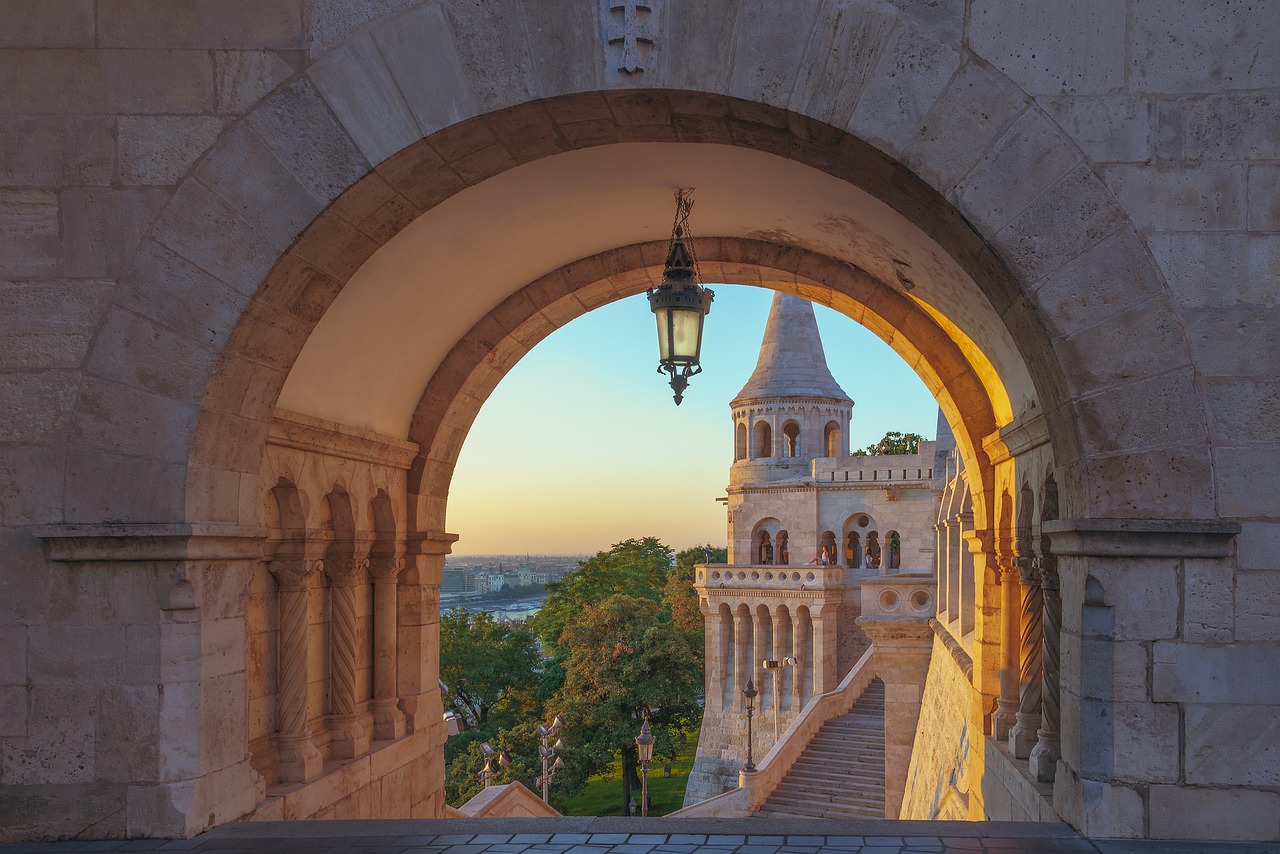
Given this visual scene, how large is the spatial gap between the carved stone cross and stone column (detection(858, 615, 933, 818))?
15006 millimetres

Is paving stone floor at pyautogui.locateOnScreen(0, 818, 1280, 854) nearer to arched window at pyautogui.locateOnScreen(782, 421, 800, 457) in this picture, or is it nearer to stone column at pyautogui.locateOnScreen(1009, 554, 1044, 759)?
stone column at pyautogui.locateOnScreen(1009, 554, 1044, 759)

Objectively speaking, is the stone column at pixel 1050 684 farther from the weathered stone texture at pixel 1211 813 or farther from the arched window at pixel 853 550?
the arched window at pixel 853 550

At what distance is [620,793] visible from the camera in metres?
34.8

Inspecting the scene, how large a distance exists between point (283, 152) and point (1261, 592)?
4060 millimetres

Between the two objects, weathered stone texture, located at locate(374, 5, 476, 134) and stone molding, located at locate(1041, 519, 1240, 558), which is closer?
stone molding, located at locate(1041, 519, 1240, 558)

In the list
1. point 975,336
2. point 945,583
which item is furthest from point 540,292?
point 945,583

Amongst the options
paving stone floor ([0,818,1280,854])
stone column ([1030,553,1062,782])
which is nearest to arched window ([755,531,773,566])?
stone column ([1030,553,1062,782])

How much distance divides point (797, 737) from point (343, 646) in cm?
1899

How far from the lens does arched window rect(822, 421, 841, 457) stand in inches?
1900

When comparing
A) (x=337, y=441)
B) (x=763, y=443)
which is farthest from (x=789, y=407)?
(x=337, y=441)

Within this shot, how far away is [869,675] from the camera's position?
28.9 metres

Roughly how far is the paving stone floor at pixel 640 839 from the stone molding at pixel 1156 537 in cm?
102

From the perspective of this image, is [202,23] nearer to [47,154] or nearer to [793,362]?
[47,154]

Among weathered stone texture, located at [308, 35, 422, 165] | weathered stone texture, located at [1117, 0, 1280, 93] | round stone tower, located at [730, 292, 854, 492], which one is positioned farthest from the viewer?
round stone tower, located at [730, 292, 854, 492]
